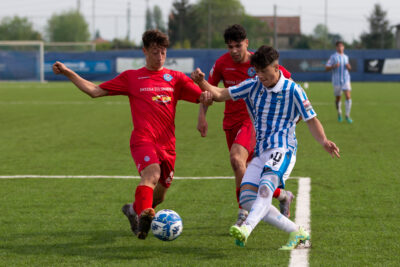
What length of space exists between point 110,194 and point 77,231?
185 cm

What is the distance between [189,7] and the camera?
8688 cm

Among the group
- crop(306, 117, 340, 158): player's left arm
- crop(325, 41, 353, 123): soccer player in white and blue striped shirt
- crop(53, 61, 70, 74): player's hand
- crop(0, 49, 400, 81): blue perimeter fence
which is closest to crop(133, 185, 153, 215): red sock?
crop(53, 61, 70, 74): player's hand

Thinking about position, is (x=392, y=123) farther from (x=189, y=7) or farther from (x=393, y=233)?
(x=189, y=7)

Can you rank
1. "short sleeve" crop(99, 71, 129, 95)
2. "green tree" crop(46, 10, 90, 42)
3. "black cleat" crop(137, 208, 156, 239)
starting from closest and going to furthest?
"black cleat" crop(137, 208, 156, 239) → "short sleeve" crop(99, 71, 129, 95) → "green tree" crop(46, 10, 90, 42)

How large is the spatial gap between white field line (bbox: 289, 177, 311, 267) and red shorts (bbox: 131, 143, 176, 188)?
1.40 m

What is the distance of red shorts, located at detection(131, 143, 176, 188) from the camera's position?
571cm

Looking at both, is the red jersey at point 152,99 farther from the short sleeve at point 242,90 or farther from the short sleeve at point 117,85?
the short sleeve at point 242,90

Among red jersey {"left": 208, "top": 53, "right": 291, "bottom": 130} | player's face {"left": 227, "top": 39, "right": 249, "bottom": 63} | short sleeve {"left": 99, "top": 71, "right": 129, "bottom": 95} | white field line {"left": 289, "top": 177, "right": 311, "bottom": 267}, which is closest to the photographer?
white field line {"left": 289, "top": 177, "right": 311, "bottom": 267}

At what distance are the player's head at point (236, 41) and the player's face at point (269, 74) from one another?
109 cm

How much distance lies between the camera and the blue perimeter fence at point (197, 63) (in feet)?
149

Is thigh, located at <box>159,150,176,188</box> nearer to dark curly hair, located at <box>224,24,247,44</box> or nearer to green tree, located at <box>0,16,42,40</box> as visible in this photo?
dark curly hair, located at <box>224,24,247,44</box>

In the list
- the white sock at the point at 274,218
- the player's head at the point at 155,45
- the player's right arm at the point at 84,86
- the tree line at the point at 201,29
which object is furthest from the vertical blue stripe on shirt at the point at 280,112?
the tree line at the point at 201,29

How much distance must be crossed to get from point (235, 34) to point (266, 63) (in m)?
1.18

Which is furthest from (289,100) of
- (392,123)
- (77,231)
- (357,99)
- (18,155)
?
(357,99)
